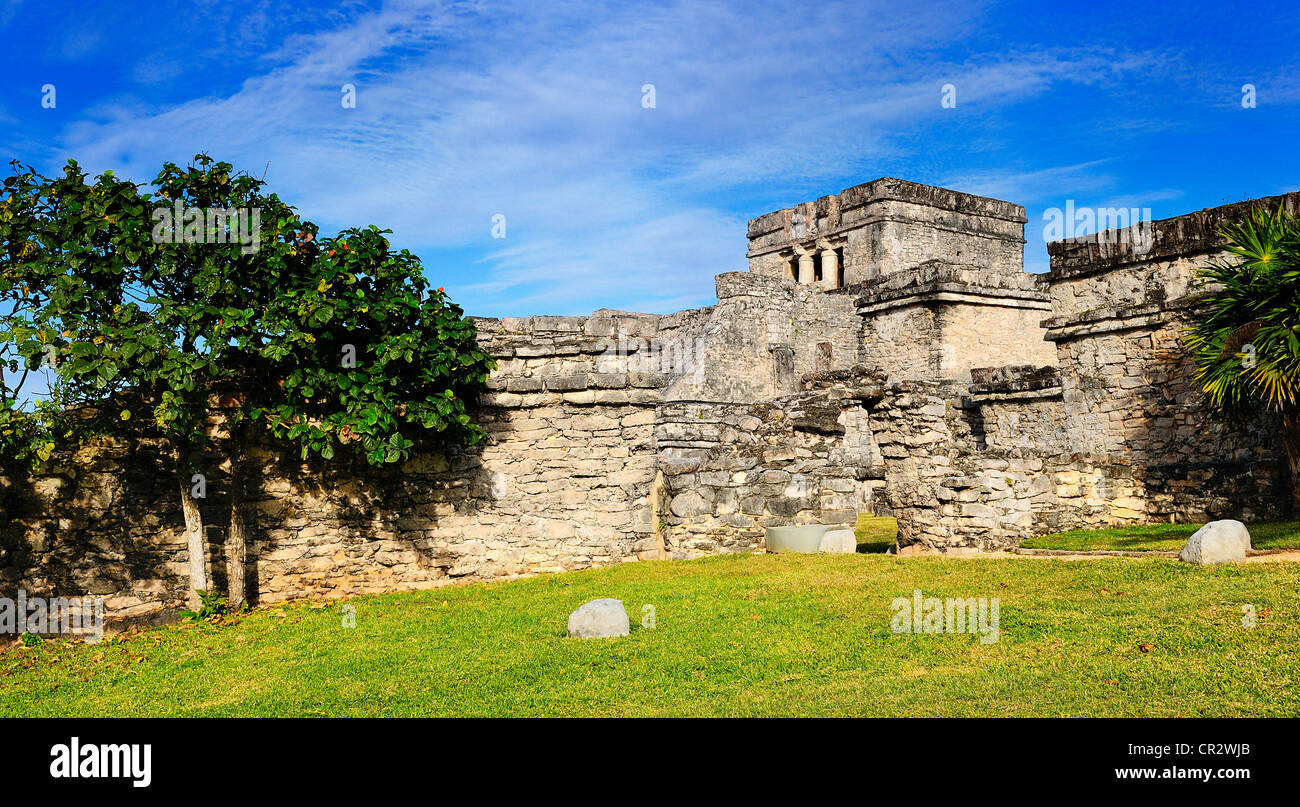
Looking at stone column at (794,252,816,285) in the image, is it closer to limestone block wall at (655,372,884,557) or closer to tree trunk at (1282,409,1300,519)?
limestone block wall at (655,372,884,557)

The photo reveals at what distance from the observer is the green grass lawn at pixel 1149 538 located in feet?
31.1

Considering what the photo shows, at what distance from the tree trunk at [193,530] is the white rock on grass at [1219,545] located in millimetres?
9475

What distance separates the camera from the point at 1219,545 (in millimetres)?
8406

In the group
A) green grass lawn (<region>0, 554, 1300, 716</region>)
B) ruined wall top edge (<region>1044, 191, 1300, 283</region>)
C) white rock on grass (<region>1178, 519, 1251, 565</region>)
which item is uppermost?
ruined wall top edge (<region>1044, 191, 1300, 283</region>)

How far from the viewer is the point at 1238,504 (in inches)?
Answer: 455

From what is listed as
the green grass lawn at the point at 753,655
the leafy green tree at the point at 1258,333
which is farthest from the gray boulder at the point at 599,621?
the leafy green tree at the point at 1258,333

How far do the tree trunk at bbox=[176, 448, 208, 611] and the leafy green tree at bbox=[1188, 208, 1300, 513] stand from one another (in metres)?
10.7

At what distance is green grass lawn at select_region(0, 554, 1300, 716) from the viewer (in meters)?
5.52

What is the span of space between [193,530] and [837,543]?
23.9 feet

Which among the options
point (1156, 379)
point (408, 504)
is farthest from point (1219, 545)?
point (408, 504)

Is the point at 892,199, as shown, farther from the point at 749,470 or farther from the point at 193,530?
the point at 193,530

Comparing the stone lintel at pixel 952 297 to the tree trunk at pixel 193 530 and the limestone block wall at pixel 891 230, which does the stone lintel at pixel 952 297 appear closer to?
the limestone block wall at pixel 891 230

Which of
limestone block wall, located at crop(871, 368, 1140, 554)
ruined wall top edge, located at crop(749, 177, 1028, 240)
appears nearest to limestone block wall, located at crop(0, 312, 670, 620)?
limestone block wall, located at crop(871, 368, 1140, 554)
